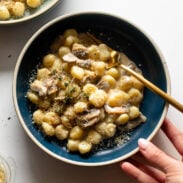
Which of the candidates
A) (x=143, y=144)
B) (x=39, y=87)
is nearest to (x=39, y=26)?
(x=39, y=87)

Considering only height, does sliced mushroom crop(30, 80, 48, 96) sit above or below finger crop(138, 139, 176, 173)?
above

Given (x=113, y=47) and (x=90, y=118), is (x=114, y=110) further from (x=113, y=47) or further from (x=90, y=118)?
(x=113, y=47)

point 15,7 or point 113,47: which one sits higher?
point 15,7

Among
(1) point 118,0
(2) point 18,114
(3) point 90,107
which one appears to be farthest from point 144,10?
(2) point 18,114

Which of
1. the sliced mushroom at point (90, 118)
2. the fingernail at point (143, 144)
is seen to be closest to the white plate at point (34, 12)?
the sliced mushroom at point (90, 118)

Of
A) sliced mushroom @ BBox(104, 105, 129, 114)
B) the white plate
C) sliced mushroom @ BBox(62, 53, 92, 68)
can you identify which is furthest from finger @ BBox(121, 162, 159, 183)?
the white plate

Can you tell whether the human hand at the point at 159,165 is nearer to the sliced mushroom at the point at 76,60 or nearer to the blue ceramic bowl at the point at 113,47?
the blue ceramic bowl at the point at 113,47

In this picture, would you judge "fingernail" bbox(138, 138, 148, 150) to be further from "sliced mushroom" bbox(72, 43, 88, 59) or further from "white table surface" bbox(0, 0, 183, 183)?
"sliced mushroom" bbox(72, 43, 88, 59)
